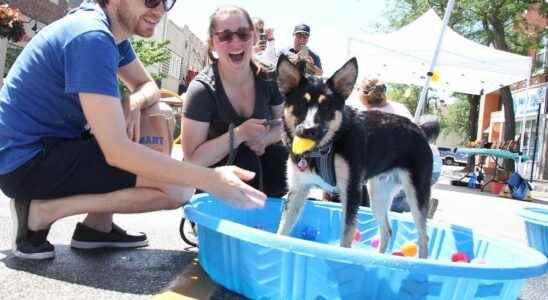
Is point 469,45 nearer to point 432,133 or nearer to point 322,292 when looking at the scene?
point 432,133

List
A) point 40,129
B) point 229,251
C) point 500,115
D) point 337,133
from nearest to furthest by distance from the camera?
point 229,251 → point 40,129 → point 337,133 → point 500,115

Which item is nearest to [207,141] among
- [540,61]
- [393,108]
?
[393,108]

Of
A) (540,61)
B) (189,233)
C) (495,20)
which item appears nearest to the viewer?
(189,233)

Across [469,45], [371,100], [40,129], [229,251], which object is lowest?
[229,251]

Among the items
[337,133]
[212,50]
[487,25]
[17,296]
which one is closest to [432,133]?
[337,133]

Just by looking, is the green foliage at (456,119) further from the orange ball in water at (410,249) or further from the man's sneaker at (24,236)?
the man's sneaker at (24,236)

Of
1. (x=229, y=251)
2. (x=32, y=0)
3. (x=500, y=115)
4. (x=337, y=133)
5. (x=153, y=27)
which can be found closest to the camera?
(x=229, y=251)

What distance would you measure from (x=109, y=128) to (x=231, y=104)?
1.78 meters

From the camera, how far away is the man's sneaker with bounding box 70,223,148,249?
3456 mm

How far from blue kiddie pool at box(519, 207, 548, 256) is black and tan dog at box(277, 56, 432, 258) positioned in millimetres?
1380

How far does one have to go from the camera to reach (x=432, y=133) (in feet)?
15.9

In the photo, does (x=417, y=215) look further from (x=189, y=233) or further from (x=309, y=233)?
(x=189, y=233)

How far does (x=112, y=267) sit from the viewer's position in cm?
314

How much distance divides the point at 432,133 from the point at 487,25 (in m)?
24.6
